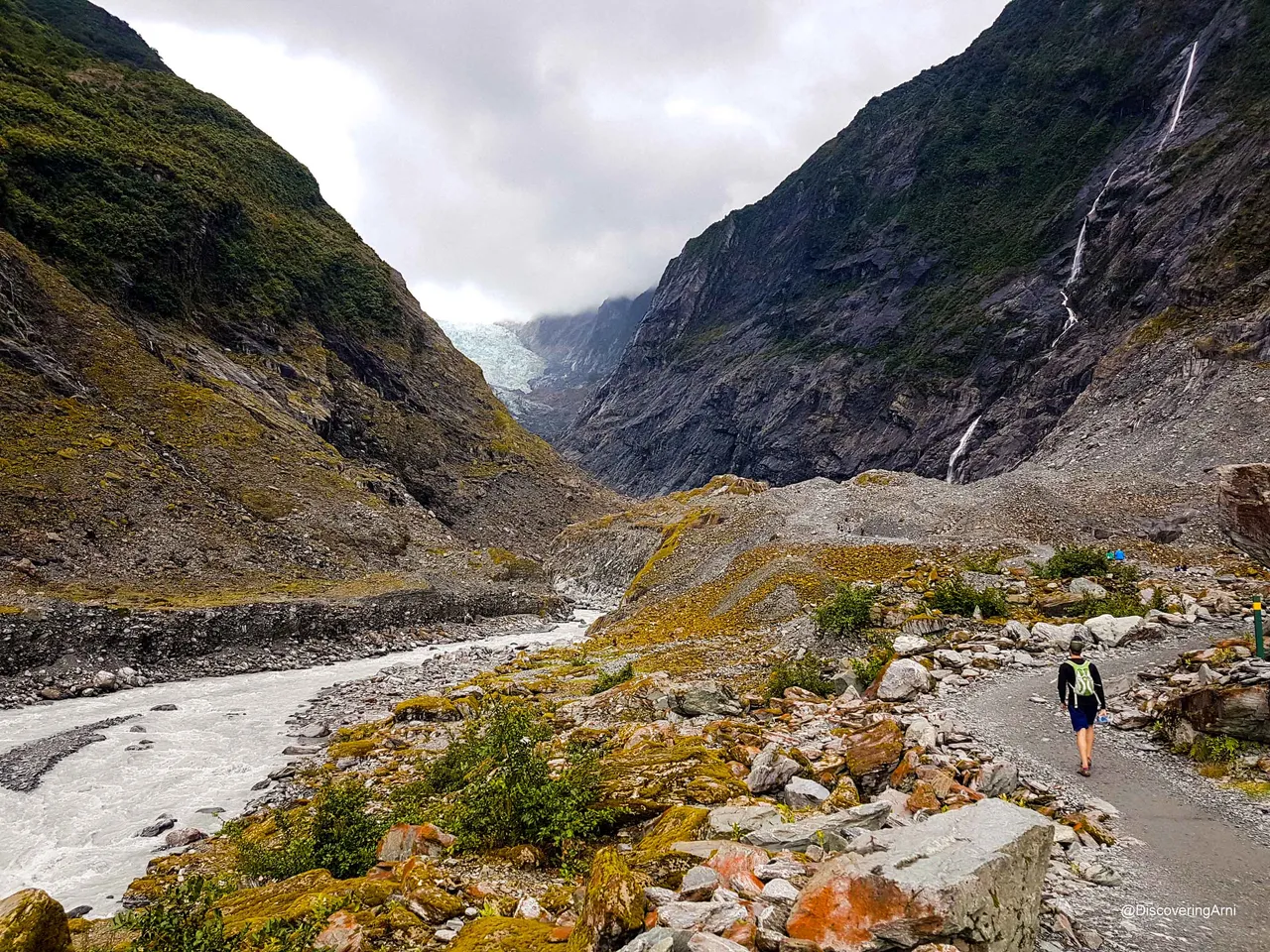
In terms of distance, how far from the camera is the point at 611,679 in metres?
20.8

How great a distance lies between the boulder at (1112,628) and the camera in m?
14.4

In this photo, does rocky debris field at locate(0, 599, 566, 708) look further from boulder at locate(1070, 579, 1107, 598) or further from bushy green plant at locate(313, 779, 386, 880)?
boulder at locate(1070, 579, 1107, 598)

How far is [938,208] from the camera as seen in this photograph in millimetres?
155875

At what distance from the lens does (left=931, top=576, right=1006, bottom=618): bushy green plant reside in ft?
59.0

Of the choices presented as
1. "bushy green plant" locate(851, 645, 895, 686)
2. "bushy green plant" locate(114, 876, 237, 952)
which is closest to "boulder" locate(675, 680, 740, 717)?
"bushy green plant" locate(851, 645, 895, 686)

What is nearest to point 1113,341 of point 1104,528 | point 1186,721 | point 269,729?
point 1104,528

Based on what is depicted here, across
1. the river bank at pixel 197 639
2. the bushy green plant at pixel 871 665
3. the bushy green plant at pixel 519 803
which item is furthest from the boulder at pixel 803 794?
the river bank at pixel 197 639

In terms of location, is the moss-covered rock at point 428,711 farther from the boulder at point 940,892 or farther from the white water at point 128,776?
the boulder at point 940,892

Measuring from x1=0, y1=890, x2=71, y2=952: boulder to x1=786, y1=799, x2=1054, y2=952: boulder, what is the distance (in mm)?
7274

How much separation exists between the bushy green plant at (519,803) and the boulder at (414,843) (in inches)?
10.3

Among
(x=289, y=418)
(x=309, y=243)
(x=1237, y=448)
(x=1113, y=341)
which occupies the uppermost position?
(x=309, y=243)

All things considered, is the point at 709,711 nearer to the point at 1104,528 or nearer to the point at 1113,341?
the point at 1104,528

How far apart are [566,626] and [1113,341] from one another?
8530cm

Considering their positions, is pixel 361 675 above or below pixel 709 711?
below
